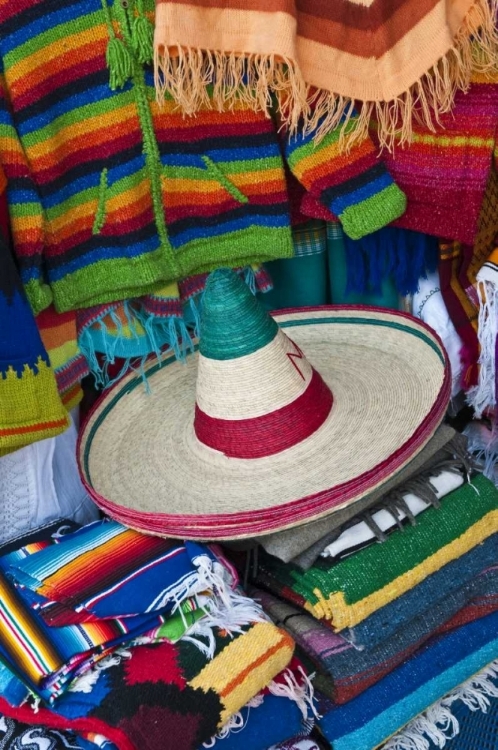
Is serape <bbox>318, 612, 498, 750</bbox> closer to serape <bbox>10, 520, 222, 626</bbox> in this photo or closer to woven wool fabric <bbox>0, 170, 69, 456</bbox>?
serape <bbox>10, 520, 222, 626</bbox>

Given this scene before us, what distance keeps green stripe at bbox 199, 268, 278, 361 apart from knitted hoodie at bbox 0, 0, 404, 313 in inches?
5.7

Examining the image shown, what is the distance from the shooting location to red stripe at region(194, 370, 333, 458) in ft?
3.56

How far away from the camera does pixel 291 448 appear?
43.2 inches

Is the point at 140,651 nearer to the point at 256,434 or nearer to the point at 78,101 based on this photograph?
the point at 256,434

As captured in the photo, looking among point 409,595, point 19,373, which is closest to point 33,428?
point 19,373

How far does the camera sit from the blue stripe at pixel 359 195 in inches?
47.1

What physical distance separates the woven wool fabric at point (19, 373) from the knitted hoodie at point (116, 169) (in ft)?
0.29

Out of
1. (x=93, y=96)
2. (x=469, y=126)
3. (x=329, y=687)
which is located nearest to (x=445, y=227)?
(x=469, y=126)

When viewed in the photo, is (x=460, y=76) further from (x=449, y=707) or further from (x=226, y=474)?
(x=449, y=707)

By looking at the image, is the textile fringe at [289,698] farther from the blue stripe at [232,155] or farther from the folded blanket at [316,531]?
the blue stripe at [232,155]

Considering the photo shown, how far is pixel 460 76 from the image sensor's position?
112 centimetres

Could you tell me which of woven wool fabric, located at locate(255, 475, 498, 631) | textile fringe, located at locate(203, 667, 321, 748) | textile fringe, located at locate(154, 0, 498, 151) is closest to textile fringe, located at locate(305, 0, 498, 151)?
textile fringe, located at locate(154, 0, 498, 151)

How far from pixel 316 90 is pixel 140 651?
2.70 feet

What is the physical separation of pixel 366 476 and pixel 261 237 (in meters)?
Result: 0.46
